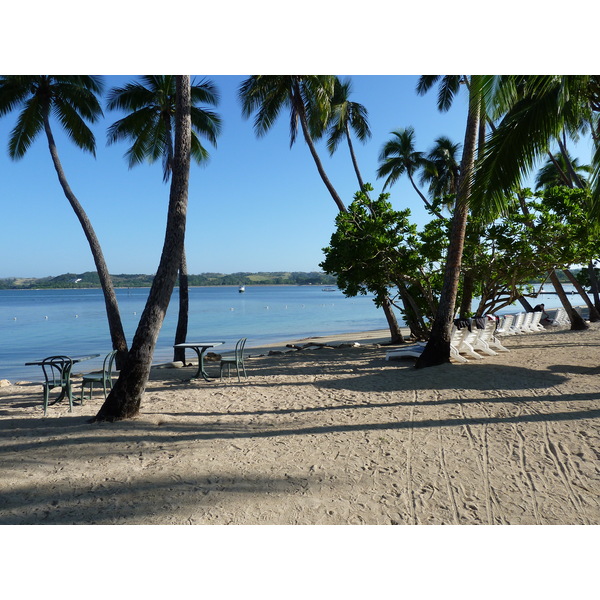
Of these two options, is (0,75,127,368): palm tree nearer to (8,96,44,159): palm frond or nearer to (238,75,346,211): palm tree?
(8,96,44,159): palm frond

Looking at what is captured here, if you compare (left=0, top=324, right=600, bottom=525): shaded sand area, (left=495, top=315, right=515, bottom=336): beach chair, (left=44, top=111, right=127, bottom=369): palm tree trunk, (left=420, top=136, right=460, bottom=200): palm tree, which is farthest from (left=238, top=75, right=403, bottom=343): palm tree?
(left=420, top=136, right=460, bottom=200): palm tree

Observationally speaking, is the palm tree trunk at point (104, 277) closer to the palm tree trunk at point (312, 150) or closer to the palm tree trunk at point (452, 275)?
the palm tree trunk at point (452, 275)

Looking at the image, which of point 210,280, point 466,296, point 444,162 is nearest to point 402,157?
point 444,162

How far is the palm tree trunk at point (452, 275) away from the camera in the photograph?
26.0ft

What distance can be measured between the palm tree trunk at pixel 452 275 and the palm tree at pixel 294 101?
222 inches

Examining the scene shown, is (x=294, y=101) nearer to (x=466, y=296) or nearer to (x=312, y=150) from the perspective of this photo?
(x=312, y=150)

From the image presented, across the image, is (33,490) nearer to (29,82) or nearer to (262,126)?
(29,82)

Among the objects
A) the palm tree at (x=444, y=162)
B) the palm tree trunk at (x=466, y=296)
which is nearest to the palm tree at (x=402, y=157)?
the palm tree at (x=444, y=162)

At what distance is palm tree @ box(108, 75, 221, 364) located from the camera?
457 inches

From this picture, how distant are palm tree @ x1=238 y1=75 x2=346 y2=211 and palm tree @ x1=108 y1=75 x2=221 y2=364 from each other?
1234 mm

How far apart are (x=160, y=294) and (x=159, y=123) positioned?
9469 millimetres

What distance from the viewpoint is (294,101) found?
1330cm

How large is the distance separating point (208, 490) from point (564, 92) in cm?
562
